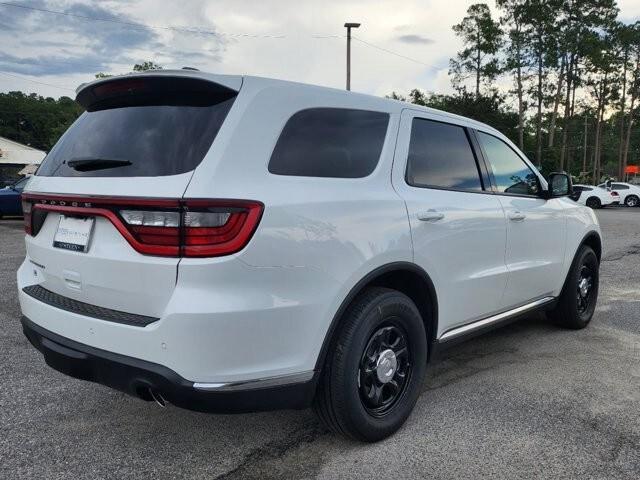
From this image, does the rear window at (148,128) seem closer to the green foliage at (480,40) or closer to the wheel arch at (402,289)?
the wheel arch at (402,289)

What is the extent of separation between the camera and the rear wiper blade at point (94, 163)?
2412mm

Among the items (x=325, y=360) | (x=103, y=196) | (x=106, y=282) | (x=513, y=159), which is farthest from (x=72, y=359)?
(x=513, y=159)

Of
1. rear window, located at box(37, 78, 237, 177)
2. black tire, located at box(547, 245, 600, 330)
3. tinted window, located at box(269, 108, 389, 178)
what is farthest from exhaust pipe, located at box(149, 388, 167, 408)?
black tire, located at box(547, 245, 600, 330)

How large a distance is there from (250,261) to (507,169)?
256 cm

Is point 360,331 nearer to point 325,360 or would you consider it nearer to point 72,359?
point 325,360

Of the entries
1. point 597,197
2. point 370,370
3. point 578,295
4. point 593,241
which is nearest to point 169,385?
point 370,370

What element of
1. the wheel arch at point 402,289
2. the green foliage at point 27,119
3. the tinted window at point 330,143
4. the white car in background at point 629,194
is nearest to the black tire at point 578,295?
the wheel arch at point 402,289

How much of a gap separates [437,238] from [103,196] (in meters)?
1.75

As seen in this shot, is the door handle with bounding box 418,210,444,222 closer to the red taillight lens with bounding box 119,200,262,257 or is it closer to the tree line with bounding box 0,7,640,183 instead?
the red taillight lens with bounding box 119,200,262,257

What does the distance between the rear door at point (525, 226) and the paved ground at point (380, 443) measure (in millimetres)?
608

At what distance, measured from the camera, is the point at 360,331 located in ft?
8.50

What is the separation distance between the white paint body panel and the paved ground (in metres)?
0.65

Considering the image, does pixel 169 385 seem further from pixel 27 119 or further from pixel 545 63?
pixel 27 119

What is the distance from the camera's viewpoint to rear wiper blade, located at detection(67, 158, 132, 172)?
2.41 metres
